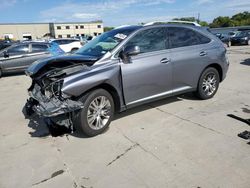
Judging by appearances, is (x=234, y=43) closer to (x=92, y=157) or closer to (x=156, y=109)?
(x=156, y=109)

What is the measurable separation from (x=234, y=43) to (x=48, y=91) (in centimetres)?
2241

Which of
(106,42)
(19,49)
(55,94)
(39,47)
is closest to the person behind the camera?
(55,94)

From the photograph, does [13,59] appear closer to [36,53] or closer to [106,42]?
[36,53]

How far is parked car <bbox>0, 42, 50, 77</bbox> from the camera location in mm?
10648

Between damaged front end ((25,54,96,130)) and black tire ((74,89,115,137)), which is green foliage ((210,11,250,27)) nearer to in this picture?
black tire ((74,89,115,137))

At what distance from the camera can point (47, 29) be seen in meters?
75.2

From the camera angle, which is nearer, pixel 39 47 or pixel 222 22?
pixel 39 47

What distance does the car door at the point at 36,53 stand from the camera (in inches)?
428

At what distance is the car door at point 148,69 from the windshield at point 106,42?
226mm

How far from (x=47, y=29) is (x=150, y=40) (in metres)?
77.5

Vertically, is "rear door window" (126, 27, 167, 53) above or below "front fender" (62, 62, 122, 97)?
above

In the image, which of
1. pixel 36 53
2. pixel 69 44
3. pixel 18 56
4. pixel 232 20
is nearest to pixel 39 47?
pixel 36 53

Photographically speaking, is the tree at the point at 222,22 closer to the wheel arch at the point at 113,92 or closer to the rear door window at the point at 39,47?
the rear door window at the point at 39,47

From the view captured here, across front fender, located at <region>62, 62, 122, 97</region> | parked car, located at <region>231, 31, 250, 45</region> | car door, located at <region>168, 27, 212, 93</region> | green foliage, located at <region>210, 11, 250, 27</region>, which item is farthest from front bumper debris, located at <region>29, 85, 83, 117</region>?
green foliage, located at <region>210, 11, 250, 27</region>
